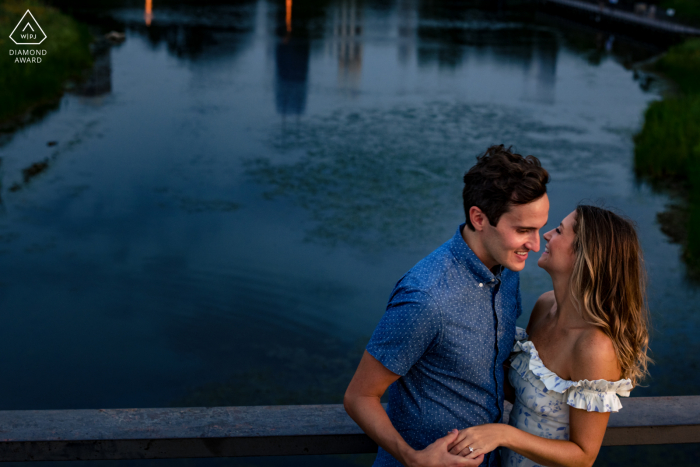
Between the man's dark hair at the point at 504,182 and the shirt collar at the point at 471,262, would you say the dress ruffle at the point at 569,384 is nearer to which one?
the shirt collar at the point at 471,262

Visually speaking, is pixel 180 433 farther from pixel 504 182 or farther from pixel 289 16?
pixel 289 16

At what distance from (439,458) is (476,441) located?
10 cm

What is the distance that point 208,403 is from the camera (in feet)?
20.3

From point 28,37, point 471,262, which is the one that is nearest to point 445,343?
point 471,262

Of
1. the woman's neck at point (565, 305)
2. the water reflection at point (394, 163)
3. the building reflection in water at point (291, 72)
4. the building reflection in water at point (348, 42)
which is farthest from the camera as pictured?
the building reflection in water at point (348, 42)

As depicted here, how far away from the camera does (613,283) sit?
1.90m

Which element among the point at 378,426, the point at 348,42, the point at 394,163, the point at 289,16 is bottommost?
the point at 394,163

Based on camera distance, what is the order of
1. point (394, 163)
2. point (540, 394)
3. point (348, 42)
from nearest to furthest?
point (540, 394) < point (394, 163) < point (348, 42)

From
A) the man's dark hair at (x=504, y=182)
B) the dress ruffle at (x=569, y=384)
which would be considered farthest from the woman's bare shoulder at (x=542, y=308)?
the man's dark hair at (x=504, y=182)

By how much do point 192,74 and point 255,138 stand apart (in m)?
6.76

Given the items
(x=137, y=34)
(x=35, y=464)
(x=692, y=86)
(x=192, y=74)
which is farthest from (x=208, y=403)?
(x=137, y=34)

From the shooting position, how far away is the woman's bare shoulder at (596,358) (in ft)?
6.18

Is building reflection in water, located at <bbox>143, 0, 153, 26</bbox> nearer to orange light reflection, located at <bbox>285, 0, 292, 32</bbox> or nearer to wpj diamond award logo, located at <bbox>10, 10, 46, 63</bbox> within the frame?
orange light reflection, located at <bbox>285, 0, 292, 32</bbox>

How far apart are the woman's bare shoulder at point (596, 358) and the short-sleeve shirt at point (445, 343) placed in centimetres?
20
